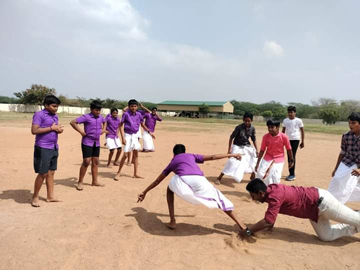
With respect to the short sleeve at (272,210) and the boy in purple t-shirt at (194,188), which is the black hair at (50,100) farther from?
the short sleeve at (272,210)

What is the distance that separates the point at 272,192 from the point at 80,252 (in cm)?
268

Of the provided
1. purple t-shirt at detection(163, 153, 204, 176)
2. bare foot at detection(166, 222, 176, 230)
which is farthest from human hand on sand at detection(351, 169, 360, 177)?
bare foot at detection(166, 222, 176, 230)

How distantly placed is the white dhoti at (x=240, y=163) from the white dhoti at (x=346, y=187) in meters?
2.65

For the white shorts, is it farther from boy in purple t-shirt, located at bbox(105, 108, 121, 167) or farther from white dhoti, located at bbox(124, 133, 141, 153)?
white dhoti, located at bbox(124, 133, 141, 153)

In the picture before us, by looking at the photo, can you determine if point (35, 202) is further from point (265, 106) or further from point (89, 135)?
point (265, 106)

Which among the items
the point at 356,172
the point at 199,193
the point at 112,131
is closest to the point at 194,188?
the point at 199,193

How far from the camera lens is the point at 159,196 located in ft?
20.0

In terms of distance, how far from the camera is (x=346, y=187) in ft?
15.2

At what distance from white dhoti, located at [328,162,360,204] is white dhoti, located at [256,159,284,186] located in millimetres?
1318

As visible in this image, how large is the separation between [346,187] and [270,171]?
162 cm

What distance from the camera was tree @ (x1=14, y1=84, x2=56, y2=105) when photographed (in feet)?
184

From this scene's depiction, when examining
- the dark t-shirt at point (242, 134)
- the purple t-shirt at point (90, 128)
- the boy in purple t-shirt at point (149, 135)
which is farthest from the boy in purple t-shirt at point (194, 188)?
the boy in purple t-shirt at point (149, 135)

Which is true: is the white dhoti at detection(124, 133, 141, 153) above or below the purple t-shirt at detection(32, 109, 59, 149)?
below

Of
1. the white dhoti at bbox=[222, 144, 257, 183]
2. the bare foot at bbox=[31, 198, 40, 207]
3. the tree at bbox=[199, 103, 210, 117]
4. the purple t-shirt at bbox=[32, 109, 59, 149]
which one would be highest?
the tree at bbox=[199, 103, 210, 117]
